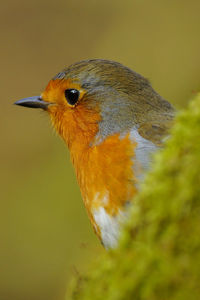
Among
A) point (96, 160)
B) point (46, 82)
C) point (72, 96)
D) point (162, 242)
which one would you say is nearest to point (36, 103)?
point (72, 96)

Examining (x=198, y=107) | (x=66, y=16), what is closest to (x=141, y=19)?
(x=66, y=16)

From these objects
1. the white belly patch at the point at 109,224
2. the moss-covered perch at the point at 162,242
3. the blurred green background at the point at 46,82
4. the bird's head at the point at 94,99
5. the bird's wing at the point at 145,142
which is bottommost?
the moss-covered perch at the point at 162,242

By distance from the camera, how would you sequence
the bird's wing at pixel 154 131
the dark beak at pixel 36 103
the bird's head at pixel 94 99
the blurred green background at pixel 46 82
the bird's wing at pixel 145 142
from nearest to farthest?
the bird's wing at pixel 145 142 → the bird's wing at pixel 154 131 → the bird's head at pixel 94 99 → the dark beak at pixel 36 103 → the blurred green background at pixel 46 82

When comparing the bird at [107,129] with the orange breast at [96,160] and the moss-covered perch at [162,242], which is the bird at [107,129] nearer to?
the orange breast at [96,160]

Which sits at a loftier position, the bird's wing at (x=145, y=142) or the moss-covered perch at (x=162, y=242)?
the bird's wing at (x=145, y=142)

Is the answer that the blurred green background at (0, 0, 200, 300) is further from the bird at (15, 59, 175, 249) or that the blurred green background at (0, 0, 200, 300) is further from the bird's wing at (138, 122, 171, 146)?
the bird's wing at (138, 122, 171, 146)

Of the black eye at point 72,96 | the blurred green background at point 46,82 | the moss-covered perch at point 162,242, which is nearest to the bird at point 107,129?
the black eye at point 72,96

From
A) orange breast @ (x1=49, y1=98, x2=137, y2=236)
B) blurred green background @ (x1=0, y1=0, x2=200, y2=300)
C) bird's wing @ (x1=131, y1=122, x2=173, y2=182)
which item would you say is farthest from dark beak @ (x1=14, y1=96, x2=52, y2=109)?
blurred green background @ (x1=0, y1=0, x2=200, y2=300)
